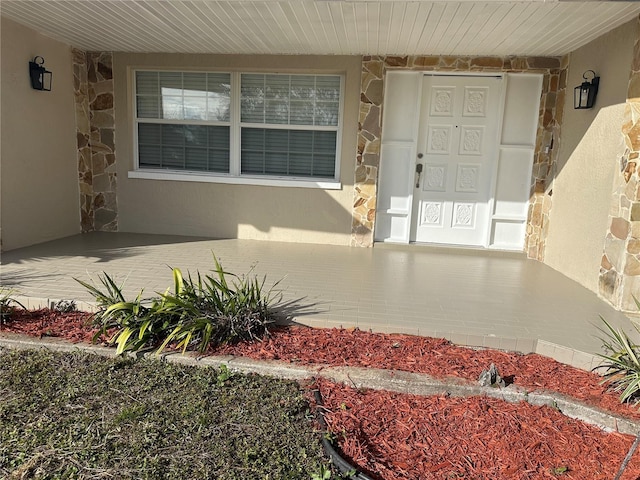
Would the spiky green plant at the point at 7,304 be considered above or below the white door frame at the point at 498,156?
below

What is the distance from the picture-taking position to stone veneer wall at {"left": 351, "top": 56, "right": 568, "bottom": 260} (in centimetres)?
617

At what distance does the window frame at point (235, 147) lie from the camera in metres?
6.77

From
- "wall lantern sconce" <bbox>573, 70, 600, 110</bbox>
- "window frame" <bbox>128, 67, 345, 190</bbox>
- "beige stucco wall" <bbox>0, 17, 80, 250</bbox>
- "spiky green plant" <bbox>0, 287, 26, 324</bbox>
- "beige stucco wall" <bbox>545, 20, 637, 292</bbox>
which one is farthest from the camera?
"window frame" <bbox>128, 67, 345, 190</bbox>

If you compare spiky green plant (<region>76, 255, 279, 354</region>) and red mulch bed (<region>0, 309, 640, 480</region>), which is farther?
spiky green plant (<region>76, 255, 279, 354</region>)

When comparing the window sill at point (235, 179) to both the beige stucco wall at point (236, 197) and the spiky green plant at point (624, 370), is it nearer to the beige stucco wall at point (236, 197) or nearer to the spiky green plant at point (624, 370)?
the beige stucco wall at point (236, 197)

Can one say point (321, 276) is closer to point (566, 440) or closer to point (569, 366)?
point (569, 366)

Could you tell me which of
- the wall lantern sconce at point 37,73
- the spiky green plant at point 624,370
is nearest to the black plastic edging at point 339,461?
the spiky green plant at point 624,370

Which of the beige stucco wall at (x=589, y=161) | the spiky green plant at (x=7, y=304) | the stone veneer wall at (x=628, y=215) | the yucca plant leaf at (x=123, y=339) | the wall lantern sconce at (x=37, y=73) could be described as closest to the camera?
the yucca plant leaf at (x=123, y=339)

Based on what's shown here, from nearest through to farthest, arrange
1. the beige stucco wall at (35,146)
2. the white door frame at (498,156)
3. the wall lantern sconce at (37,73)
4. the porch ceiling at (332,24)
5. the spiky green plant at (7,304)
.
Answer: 1. the spiky green plant at (7,304)
2. the porch ceiling at (332,24)
3. the beige stucco wall at (35,146)
4. the wall lantern sconce at (37,73)
5. the white door frame at (498,156)

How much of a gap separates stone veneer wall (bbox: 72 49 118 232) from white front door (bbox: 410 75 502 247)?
4594mm

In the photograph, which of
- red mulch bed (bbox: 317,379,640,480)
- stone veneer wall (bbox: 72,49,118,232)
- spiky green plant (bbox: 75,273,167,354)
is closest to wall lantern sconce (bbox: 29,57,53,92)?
stone veneer wall (bbox: 72,49,118,232)

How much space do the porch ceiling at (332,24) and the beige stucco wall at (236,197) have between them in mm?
325

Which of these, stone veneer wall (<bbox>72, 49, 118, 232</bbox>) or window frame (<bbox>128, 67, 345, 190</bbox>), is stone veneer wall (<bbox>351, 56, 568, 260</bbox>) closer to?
window frame (<bbox>128, 67, 345, 190</bbox>)

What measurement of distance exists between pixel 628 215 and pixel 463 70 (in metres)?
3.00
